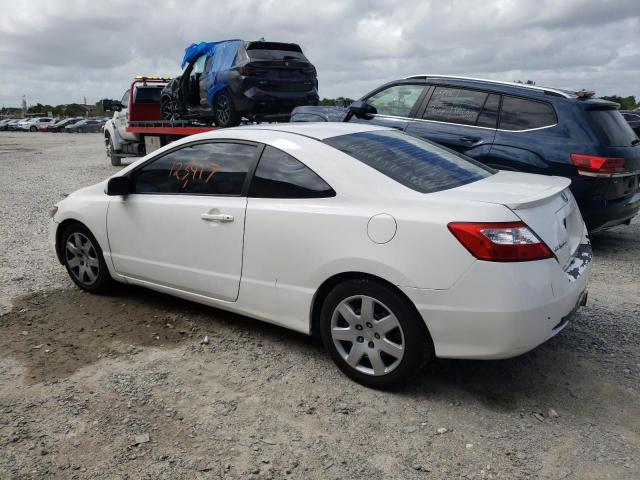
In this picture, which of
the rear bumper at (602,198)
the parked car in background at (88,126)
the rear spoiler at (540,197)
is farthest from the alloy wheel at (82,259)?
the parked car in background at (88,126)

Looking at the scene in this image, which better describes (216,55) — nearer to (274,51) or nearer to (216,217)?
(274,51)

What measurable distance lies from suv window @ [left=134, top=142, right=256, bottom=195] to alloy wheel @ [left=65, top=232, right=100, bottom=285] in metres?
0.81

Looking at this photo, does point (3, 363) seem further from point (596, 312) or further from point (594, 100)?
point (594, 100)

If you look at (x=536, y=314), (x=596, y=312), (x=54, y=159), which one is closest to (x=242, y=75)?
(x=596, y=312)

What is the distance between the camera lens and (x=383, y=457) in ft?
9.04

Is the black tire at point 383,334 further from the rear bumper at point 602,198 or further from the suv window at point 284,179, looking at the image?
the rear bumper at point 602,198

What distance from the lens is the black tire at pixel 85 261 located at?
482cm

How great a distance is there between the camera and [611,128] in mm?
6074

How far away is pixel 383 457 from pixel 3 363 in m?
2.57

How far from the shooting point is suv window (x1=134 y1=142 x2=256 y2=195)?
3.93 m

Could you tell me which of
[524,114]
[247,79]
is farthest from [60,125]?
[524,114]

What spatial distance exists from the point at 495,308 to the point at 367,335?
75cm

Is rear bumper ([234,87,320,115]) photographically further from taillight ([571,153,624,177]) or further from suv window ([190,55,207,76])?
taillight ([571,153,624,177])

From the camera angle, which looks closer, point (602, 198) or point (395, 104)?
point (602, 198)
